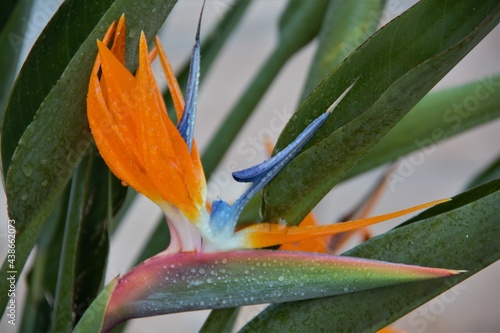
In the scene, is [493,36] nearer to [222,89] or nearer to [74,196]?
[222,89]

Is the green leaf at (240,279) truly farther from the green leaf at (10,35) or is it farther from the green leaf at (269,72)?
the green leaf at (269,72)

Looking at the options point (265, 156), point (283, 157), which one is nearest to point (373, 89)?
point (283, 157)

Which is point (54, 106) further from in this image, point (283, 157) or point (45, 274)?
point (45, 274)

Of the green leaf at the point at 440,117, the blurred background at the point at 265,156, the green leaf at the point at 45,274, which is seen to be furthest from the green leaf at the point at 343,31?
the blurred background at the point at 265,156

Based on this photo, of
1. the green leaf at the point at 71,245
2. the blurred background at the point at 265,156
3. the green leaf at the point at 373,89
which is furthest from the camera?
the blurred background at the point at 265,156

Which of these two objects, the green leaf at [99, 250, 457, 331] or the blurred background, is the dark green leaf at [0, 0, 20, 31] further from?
the blurred background
